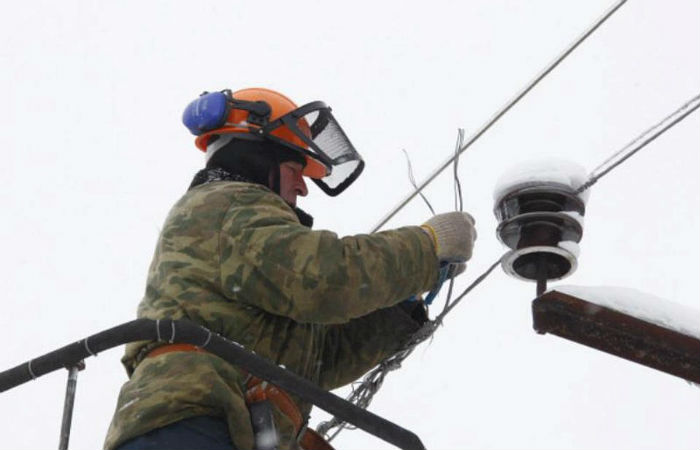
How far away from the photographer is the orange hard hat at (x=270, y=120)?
4.85 metres

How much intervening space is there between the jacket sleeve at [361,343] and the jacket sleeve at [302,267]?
0.76 m

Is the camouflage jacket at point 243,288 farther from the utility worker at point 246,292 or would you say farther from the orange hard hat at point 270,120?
the orange hard hat at point 270,120

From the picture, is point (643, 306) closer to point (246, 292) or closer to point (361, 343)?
point (246, 292)

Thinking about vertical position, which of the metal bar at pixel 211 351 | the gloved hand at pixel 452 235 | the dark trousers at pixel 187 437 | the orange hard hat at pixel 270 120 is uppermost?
the orange hard hat at pixel 270 120

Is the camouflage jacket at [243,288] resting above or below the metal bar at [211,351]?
above

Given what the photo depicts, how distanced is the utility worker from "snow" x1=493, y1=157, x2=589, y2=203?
0.23m

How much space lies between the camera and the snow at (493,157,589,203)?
4.39 m

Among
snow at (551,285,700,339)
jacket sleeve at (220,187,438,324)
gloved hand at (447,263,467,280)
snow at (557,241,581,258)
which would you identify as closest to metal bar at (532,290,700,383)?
snow at (551,285,700,339)

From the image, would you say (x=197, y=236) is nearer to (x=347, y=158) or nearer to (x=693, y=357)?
(x=347, y=158)

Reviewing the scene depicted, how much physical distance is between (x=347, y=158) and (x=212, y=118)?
0.73 meters

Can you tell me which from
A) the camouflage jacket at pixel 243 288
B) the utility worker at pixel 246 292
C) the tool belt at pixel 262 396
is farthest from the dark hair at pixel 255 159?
the tool belt at pixel 262 396

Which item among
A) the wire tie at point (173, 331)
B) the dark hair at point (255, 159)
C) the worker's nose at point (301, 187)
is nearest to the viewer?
the wire tie at point (173, 331)

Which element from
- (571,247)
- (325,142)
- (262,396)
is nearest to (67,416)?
(262,396)

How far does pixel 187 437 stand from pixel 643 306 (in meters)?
1.55
